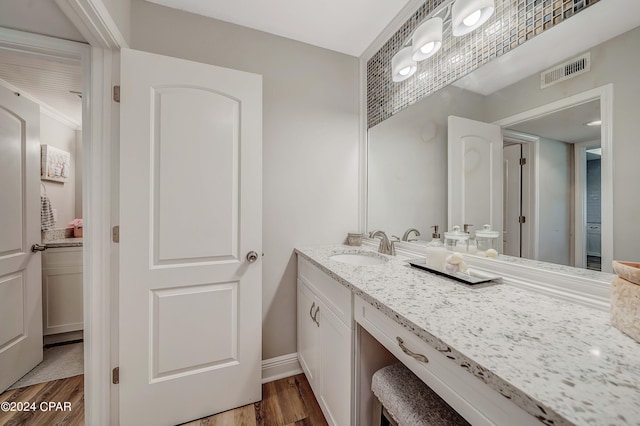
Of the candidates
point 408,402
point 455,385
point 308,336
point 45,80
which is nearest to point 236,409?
point 308,336

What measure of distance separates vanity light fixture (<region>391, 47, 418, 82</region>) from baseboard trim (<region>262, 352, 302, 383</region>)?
6.67 ft

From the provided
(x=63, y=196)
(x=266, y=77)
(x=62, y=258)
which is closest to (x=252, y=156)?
(x=266, y=77)

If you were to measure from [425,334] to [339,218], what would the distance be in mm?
1339

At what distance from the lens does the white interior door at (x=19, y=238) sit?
1.56 meters

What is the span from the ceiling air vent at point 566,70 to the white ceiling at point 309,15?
101 cm

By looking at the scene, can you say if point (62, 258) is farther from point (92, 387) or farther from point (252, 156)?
point (252, 156)

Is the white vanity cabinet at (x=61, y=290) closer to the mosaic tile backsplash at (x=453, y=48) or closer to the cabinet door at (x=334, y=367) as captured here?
the cabinet door at (x=334, y=367)

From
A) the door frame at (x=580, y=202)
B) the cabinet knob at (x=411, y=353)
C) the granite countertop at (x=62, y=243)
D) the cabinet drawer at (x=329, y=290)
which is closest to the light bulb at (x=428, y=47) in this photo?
the door frame at (x=580, y=202)

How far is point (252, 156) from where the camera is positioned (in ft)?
4.85

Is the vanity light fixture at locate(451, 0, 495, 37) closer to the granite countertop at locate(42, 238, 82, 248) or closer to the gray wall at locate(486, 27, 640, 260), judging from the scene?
the gray wall at locate(486, 27, 640, 260)

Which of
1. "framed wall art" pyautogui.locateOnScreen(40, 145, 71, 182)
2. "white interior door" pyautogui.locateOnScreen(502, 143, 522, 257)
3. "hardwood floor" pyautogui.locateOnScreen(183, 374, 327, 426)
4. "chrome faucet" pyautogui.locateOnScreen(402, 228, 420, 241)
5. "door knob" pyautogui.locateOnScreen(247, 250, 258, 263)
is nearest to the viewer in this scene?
"white interior door" pyautogui.locateOnScreen(502, 143, 522, 257)

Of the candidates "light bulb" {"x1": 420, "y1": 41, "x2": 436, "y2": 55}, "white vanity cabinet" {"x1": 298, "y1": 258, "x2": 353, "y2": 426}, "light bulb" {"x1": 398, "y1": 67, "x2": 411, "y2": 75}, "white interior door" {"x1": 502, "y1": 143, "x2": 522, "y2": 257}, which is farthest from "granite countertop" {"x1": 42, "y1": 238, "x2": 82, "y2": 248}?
"white interior door" {"x1": 502, "y1": 143, "x2": 522, "y2": 257}

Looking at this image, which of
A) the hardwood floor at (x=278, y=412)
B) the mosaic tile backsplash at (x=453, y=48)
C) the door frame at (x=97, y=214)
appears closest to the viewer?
the mosaic tile backsplash at (x=453, y=48)

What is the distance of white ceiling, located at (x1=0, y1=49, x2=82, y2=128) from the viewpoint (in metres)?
1.67
